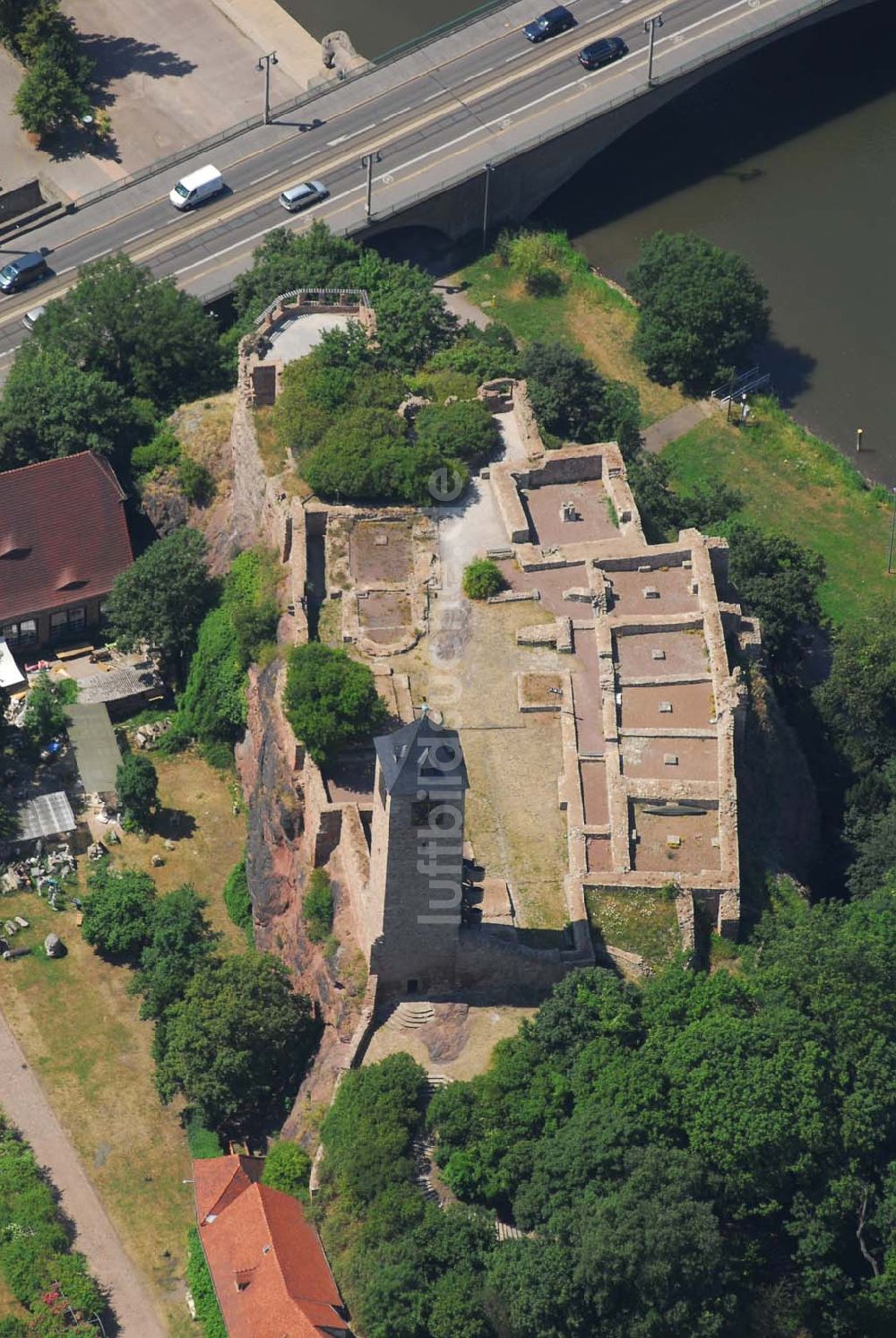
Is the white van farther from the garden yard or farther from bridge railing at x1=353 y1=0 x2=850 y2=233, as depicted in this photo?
the garden yard

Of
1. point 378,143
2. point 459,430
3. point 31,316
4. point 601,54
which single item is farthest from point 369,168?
point 459,430

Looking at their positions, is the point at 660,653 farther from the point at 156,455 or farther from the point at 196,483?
the point at 156,455

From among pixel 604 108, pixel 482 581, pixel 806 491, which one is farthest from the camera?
pixel 604 108

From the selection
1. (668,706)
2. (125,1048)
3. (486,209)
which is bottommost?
(125,1048)

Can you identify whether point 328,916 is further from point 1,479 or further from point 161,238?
point 161,238

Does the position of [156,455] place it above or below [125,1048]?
above

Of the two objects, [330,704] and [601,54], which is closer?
[330,704]

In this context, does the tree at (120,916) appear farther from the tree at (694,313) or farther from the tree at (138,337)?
the tree at (694,313)

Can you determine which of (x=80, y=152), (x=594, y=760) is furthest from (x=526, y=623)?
(x=80, y=152)
